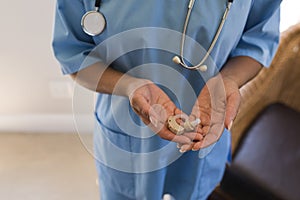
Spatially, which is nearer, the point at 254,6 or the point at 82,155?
the point at 254,6

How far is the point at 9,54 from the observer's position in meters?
1.39

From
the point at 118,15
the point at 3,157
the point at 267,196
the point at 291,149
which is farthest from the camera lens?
the point at 3,157

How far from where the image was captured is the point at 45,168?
153 centimetres

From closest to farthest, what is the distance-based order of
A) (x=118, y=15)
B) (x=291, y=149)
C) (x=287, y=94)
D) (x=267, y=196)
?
(x=118, y=15) → (x=267, y=196) → (x=291, y=149) → (x=287, y=94)

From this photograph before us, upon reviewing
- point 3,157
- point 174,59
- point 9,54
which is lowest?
point 3,157

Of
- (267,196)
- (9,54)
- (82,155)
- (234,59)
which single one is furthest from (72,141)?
(234,59)

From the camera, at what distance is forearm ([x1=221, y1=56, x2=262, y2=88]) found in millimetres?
743

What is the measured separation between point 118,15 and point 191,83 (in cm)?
20

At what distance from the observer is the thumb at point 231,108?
26.5 inches

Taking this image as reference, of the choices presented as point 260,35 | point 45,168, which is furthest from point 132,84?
point 45,168

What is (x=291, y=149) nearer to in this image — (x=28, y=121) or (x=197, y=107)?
(x=197, y=107)

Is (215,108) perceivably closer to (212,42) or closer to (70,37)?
(212,42)

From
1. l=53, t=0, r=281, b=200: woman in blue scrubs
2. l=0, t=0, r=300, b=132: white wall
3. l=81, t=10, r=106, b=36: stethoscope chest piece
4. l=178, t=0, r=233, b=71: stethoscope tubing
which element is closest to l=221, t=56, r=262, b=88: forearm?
l=53, t=0, r=281, b=200: woman in blue scrubs

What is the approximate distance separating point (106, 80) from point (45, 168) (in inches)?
38.9
